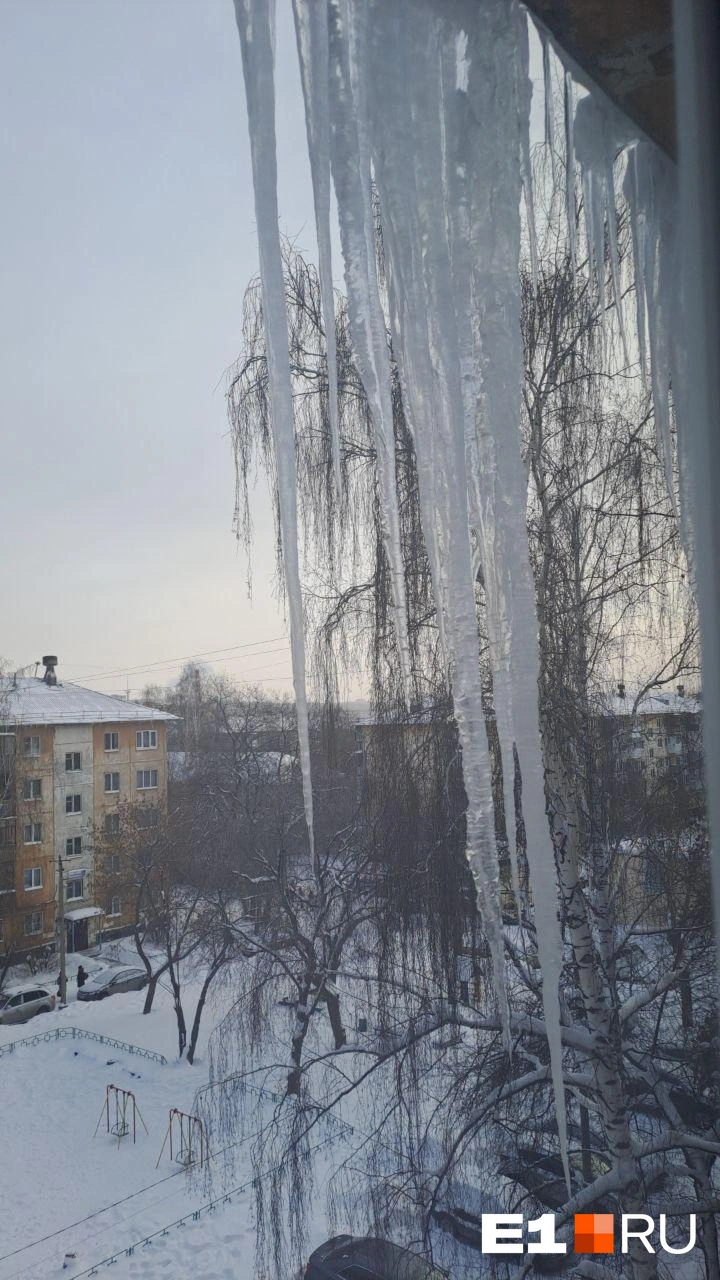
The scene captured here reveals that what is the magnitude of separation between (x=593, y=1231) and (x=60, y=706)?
24.2ft

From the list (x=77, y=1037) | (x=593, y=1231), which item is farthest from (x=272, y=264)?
(x=77, y=1037)

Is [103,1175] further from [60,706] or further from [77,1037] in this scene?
[60,706]

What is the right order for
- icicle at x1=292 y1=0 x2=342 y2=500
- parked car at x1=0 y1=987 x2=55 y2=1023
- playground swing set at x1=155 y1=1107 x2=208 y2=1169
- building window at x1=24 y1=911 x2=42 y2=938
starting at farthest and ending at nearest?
building window at x1=24 y1=911 x2=42 y2=938
parked car at x1=0 y1=987 x2=55 y2=1023
playground swing set at x1=155 y1=1107 x2=208 y2=1169
icicle at x1=292 y1=0 x2=342 y2=500

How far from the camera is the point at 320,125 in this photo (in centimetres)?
65

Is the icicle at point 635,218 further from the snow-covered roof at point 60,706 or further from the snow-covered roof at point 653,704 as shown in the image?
the snow-covered roof at point 60,706

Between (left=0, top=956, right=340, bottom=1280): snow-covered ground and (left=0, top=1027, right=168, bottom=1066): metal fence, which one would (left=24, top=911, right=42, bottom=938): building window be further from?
(left=0, top=1027, right=168, bottom=1066): metal fence

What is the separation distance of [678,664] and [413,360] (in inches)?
56.2

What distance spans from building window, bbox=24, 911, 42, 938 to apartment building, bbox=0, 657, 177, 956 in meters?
0.01

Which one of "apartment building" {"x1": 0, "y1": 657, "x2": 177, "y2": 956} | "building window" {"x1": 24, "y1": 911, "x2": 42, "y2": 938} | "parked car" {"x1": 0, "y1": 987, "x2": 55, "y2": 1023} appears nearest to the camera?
"parked car" {"x1": 0, "y1": 987, "x2": 55, "y2": 1023}

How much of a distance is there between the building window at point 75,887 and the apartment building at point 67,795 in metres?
0.01

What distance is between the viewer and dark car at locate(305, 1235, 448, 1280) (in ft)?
7.02

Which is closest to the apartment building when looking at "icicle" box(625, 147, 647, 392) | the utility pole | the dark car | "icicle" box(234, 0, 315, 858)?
Result: the utility pole

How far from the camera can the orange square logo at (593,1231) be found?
5.81ft

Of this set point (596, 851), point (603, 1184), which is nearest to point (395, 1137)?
point (603, 1184)
